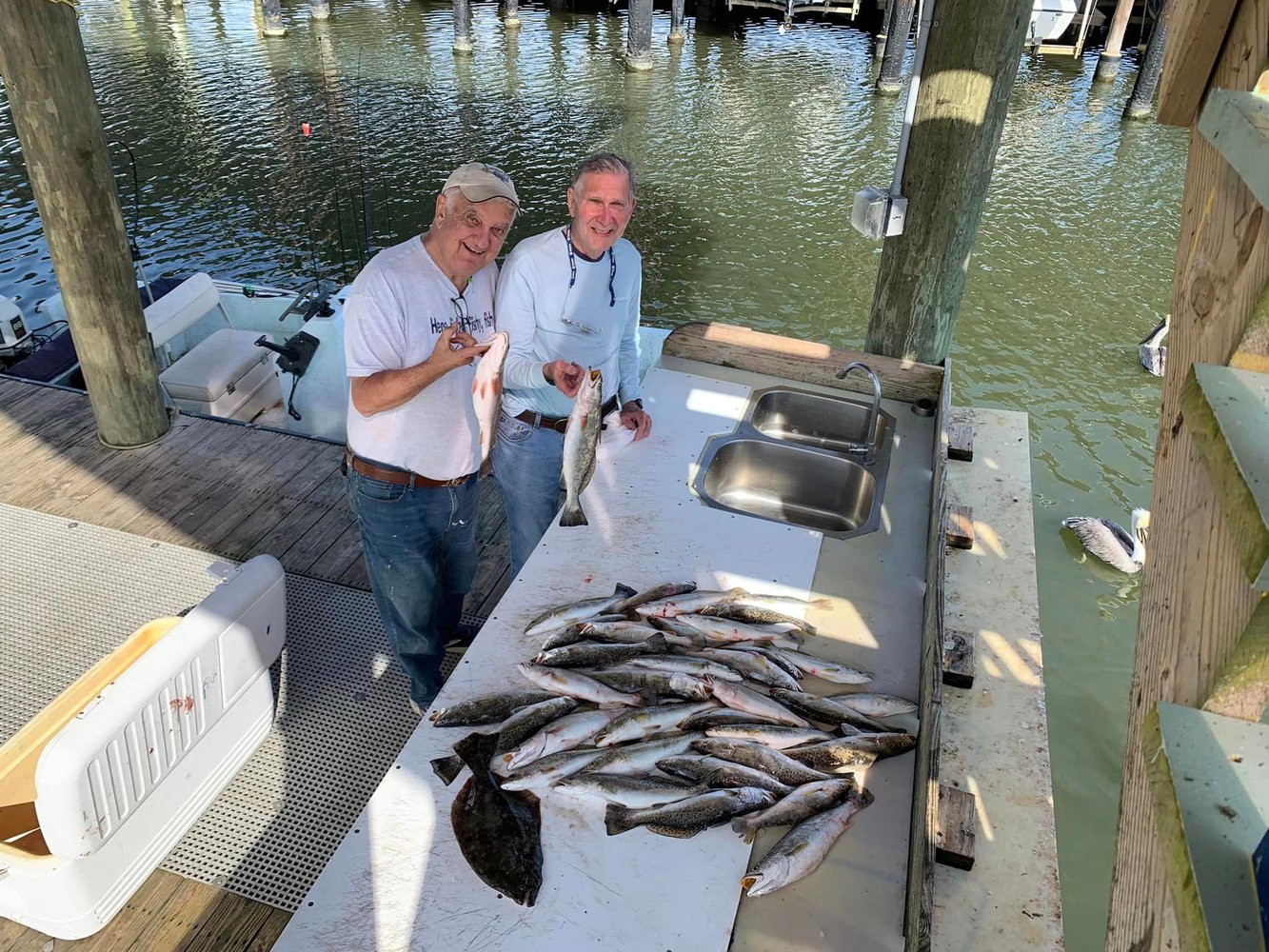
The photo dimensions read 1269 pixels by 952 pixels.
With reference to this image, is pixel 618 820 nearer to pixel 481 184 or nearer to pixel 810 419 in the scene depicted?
pixel 481 184

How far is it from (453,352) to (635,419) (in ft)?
4.98

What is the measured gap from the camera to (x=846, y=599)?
3.70m

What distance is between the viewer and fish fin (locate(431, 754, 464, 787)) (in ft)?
9.12

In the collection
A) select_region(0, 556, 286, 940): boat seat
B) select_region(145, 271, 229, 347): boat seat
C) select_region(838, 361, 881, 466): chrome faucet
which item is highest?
select_region(838, 361, 881, 466): chrome faucet

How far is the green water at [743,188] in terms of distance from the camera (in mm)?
9828

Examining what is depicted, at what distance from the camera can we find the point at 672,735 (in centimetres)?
303

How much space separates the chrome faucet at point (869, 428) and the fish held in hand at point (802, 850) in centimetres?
238

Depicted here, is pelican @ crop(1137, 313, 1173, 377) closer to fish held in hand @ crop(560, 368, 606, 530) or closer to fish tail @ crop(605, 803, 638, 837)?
fish held in hand @ crop(560, 368, 606, 530)

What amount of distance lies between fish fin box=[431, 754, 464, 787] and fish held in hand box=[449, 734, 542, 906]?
3 cm

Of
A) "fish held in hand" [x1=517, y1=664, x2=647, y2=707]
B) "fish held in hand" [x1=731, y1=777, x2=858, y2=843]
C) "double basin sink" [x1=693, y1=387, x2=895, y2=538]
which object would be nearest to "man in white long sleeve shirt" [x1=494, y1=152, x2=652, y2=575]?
"double basin sink" [x1=693, y1=387, x2=895, y2=538]

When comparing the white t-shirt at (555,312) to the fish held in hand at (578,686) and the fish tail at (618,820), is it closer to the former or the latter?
the fish held in hand at (578,686)

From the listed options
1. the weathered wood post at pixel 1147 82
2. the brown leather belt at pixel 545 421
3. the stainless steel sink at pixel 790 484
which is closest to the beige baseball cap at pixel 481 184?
the brown leather belt at pixel 545 421

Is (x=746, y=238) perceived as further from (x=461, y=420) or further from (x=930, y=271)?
(x=461, y=420)

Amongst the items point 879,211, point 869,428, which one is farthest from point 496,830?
point 879,211
